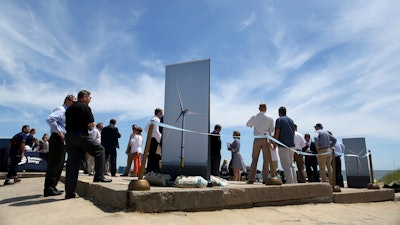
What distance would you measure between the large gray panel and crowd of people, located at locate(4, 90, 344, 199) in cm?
46

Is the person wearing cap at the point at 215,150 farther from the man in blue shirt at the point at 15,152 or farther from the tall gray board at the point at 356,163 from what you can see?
the man in blue shirt at the point at 15,152

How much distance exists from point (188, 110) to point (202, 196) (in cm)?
211

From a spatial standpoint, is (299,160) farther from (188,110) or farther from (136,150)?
(136,150)

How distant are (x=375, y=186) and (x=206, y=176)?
166 inches

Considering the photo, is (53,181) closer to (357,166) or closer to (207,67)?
(207,67)

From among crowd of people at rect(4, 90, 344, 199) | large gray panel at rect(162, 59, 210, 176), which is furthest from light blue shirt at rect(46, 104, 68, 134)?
large gray panel at rect(162, 59, 210, 176)

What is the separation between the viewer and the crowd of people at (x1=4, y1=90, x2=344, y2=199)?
160 inches

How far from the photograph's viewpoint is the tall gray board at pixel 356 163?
9.27m

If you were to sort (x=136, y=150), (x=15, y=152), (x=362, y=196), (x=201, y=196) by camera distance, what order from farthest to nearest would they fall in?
(x=136, y=150) < (x=15, y=152) < (x=362, y=196) < (x=201, y=196)

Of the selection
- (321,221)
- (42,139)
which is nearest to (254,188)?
(321,221)

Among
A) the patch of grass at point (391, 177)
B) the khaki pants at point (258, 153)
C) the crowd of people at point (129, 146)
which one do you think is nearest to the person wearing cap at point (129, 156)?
the crowd of people at point (129, 146)

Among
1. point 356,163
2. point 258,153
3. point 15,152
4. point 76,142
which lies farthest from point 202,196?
point 356,163

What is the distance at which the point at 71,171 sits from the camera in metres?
3.96

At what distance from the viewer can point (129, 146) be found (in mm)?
9023
